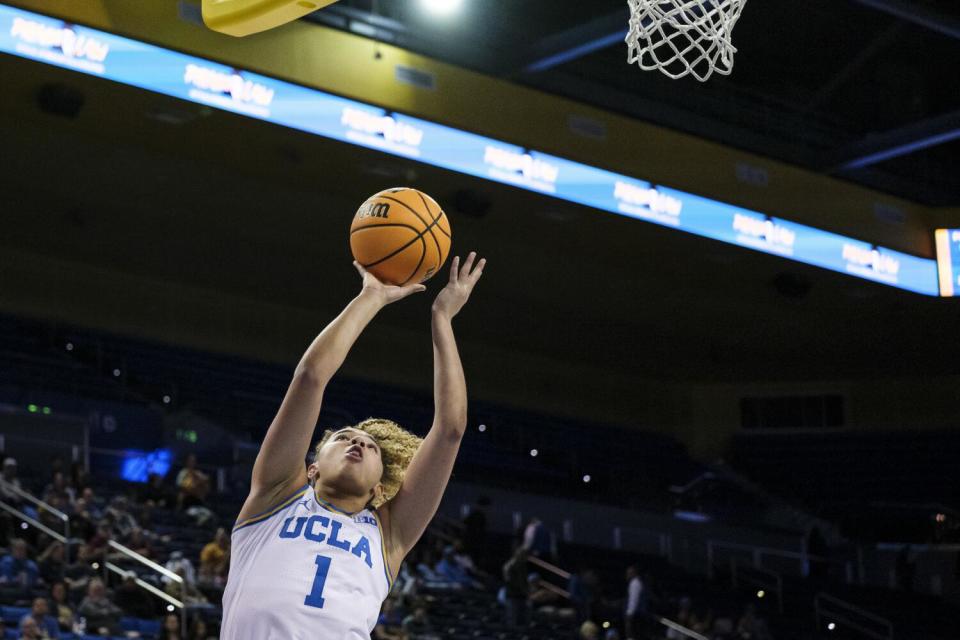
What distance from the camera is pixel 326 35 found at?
35.4ft

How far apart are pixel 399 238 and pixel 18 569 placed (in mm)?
7203

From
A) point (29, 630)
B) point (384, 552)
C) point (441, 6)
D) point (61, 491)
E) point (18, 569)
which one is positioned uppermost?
point (441, 6)

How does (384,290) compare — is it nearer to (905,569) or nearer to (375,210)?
(375,210)

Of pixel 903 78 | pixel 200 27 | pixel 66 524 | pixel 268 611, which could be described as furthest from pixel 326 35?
pixel 268 611

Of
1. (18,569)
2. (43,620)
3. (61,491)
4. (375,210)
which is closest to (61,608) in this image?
(43,620)

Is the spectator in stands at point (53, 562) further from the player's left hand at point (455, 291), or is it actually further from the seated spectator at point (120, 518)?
the player's left hand at point (455, 291)

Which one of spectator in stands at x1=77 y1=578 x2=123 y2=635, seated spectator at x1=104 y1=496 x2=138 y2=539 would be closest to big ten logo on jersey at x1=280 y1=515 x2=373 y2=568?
spectator in stands at x1=77 y1=578 x2=123 y2=635

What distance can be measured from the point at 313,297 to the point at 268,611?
14766mm

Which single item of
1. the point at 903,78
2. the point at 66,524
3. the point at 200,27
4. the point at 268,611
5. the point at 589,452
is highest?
the point at 903,78

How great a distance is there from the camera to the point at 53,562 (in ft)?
33.7

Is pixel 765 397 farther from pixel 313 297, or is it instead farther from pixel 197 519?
pixel 197 519

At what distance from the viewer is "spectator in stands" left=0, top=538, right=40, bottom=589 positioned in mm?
9703

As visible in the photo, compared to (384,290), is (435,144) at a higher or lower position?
higher

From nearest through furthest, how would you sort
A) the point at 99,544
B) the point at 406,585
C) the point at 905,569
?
the point at 99,544 → the point at 406,585 → the point at 905,569
